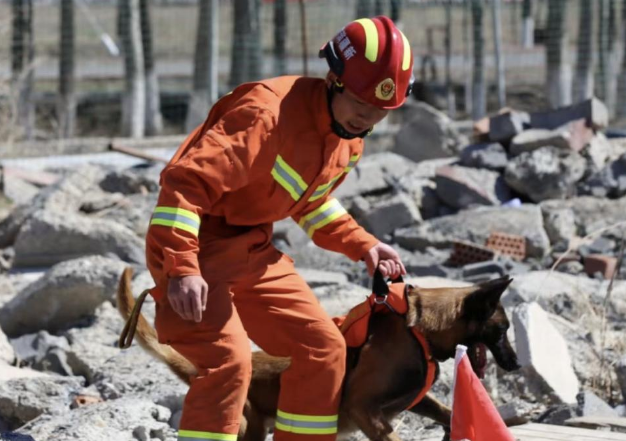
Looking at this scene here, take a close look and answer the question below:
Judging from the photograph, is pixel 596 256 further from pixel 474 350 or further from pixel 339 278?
pixel 474 350

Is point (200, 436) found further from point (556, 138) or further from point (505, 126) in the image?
point (505, 126)

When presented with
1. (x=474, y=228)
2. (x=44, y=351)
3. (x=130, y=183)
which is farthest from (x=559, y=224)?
(x=44, y=351)

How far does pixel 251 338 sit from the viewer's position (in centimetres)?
453

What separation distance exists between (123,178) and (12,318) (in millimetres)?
5236

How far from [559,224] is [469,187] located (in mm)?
1158

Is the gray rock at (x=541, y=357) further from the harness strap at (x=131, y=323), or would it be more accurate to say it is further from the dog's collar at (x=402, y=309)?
the harness strap at (x=131, y=323)

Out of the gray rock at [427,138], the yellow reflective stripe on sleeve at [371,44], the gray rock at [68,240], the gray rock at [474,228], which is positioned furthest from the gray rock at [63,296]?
the gray rock at [427,138]

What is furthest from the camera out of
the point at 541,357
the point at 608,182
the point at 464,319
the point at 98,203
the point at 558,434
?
the point at 98,203

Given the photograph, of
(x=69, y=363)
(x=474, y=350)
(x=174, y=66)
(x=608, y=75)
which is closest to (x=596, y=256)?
(x=69, y=363)

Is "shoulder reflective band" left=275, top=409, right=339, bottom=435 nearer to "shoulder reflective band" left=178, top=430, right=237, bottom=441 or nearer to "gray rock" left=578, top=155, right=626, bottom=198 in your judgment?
"shoulder reflective band" left=178, top=430, right=237, bottom=441

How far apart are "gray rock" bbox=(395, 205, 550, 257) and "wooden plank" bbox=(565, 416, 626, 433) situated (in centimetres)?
461

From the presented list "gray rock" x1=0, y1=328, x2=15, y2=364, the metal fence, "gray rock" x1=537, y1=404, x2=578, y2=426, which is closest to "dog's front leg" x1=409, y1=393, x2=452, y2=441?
"gray rock" x1=537, y1=404, x2=578, y2=426

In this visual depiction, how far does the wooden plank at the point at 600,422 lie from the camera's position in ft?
17.2

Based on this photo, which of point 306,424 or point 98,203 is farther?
point 98,203
